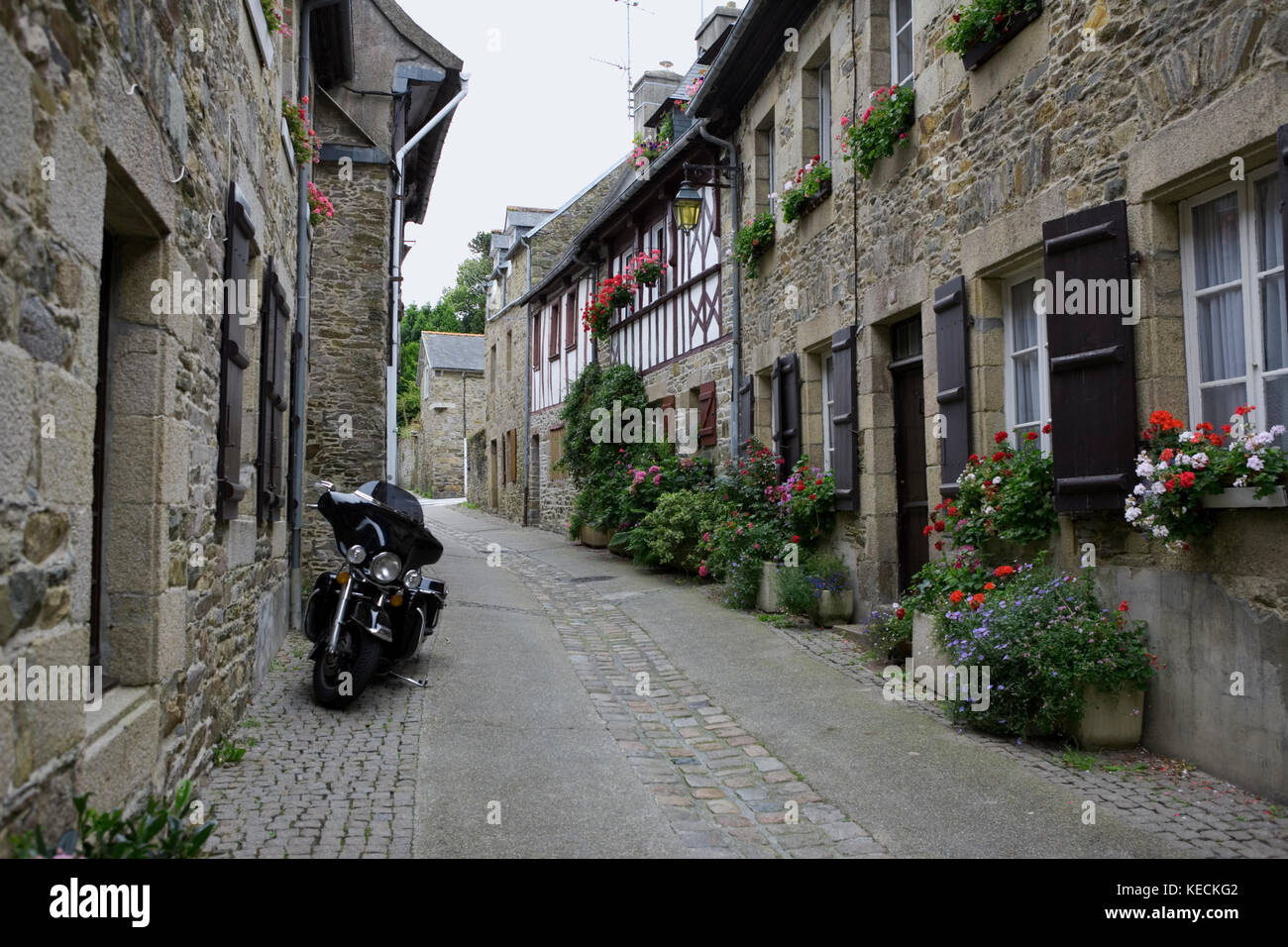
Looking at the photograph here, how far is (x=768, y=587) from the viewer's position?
893cm

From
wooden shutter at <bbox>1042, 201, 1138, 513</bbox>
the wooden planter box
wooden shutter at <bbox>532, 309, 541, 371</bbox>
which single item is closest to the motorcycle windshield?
wooden shutter at <bbox>1042, 201, 1138, 513</bbox>

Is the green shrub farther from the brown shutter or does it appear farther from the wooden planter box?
the wooden planter box

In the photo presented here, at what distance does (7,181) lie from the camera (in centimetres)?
230

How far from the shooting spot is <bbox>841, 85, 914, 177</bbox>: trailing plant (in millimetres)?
7242

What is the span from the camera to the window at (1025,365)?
5.91 meters

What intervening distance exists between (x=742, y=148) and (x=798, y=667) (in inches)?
246

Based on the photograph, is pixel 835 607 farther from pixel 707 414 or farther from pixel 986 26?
pixel 986 26

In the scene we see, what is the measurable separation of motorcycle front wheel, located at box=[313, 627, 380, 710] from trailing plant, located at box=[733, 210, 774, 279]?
604 centimetres

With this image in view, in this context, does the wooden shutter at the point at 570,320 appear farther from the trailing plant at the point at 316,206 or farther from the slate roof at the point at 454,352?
the slate roof at the point at 454,352

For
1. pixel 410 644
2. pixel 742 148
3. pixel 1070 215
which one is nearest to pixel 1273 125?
pixel 1070 215

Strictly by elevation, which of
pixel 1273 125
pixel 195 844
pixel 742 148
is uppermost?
pixel 742 148

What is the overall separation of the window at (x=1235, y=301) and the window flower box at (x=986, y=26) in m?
1.71

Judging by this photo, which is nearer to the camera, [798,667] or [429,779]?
[429,779]
